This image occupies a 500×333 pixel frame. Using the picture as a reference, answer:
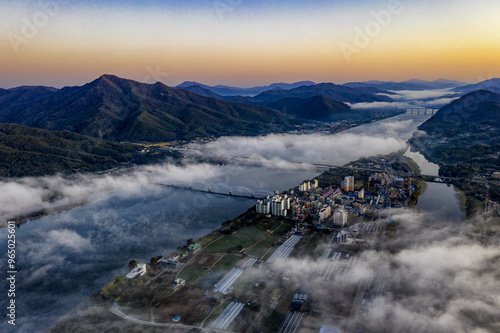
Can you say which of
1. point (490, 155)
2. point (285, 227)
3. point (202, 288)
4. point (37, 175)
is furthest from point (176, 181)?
point (490, 155)

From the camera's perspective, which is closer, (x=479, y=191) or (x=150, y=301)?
(x=150, y=301)

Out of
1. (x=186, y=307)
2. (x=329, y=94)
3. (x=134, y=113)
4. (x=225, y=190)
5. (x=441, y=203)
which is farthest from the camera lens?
(x=329, y=94)

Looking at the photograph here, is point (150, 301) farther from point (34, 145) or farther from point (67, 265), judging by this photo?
point (34, 145)

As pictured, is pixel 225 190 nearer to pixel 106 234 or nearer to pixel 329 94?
pixel 106 234

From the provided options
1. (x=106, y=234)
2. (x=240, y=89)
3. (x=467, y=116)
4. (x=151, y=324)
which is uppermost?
(x=240, y=89)

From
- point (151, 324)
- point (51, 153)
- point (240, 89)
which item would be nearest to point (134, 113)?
point (51, 153)

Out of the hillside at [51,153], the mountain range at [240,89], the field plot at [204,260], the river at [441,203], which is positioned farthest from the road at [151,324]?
the mountain range at [240,89]

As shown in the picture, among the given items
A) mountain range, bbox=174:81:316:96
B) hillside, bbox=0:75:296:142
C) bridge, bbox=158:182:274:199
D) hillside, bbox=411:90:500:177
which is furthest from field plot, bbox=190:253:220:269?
mountain range, bbox=174:81:316:96
